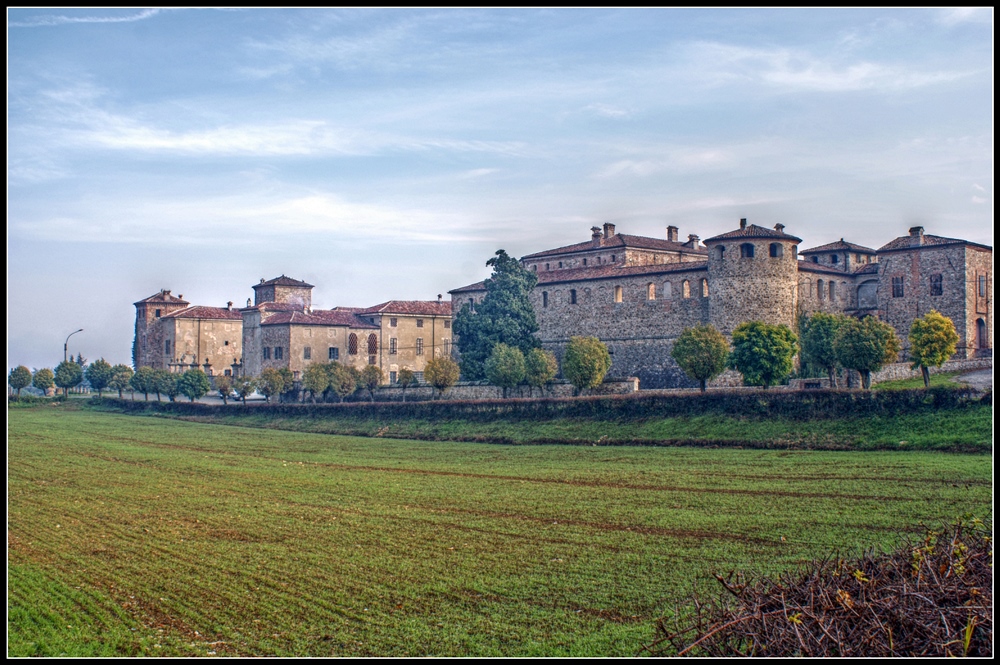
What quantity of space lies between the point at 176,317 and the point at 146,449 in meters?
43.8

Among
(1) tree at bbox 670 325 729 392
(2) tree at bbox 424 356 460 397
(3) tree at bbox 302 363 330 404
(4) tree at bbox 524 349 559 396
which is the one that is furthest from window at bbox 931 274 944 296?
(3) tree at bbox 302 363 330 404

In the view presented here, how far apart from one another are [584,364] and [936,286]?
1804 centimetres

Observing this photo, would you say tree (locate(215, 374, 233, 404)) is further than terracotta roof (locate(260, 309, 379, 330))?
No

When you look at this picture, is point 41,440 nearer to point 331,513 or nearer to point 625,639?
point 331,513

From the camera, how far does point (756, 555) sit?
15.4 m

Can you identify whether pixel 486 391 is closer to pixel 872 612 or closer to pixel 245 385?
pixel 245 385

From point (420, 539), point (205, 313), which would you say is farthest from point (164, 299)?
point (420, 539)

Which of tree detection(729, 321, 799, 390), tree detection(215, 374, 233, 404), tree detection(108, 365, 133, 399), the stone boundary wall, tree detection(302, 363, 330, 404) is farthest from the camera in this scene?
tree detection(108, 365, 133, 399)

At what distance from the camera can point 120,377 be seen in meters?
78.3

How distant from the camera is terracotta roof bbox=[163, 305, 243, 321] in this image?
7938 centimetres

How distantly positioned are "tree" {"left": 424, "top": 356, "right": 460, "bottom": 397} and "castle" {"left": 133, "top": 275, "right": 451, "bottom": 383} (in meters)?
11.3

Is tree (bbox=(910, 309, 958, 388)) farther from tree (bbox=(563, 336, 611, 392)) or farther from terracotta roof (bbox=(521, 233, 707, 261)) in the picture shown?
terracotta roof (bbox=(521, 233, 707, 261))

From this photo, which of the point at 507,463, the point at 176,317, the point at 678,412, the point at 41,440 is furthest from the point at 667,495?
the point at 176,317

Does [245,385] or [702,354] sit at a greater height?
[702,354]
